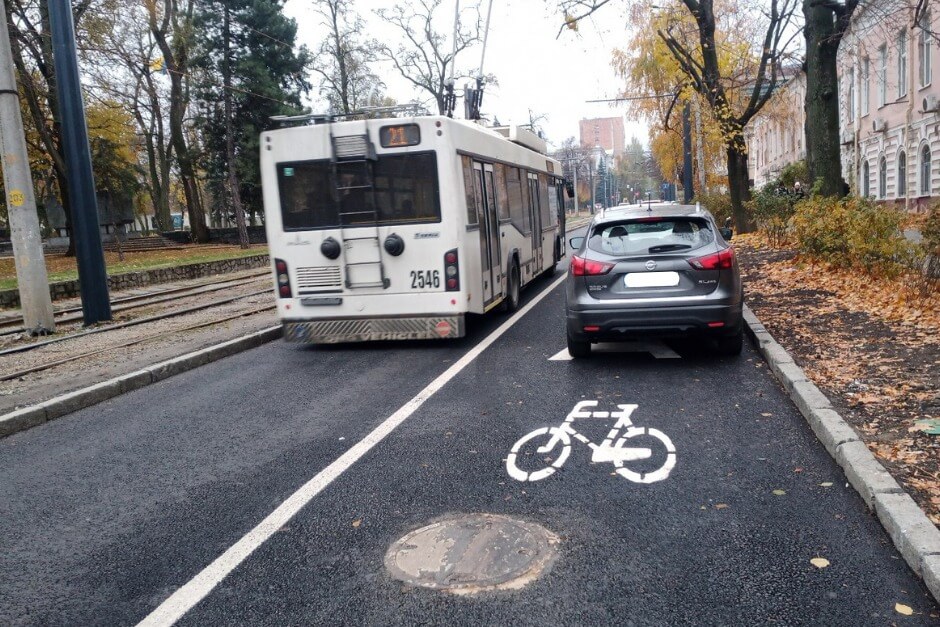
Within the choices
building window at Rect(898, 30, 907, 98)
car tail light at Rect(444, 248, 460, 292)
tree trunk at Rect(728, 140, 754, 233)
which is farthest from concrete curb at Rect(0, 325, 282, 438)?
building window at Rect(898, 30, 907, 98)

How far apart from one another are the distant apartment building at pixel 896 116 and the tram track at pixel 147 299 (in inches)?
826

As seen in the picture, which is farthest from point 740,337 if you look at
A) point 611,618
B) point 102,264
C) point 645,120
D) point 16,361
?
point 645,120

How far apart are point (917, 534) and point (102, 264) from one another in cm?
1314

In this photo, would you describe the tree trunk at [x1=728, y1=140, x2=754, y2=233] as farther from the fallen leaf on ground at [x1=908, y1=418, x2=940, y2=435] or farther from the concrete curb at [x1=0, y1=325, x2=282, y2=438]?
the fallen leaf on ground at [x1=908, y1=418, x2=940, y2=435]

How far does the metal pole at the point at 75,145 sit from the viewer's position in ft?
41.9

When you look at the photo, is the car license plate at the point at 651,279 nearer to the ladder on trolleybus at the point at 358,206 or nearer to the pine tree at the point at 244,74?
the ladder on trolleybus at the point at 358,206

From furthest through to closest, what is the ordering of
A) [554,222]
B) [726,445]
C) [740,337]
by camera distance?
[554,222], [740,337], [726,445]

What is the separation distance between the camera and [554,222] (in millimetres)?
18734

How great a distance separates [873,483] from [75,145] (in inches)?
504

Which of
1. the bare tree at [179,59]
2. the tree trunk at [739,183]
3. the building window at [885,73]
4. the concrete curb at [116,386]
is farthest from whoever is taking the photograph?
the bare tree at [179,59]

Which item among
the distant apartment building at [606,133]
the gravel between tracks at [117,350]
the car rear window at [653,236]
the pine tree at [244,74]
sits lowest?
the gravel between tracks at [117,350]

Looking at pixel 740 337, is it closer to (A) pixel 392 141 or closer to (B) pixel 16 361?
(A) pixel 392 141

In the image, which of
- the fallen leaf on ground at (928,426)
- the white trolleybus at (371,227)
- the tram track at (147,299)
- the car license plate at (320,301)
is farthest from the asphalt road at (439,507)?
the tram track at (147,299)

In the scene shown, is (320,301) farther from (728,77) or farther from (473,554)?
(728,77)
